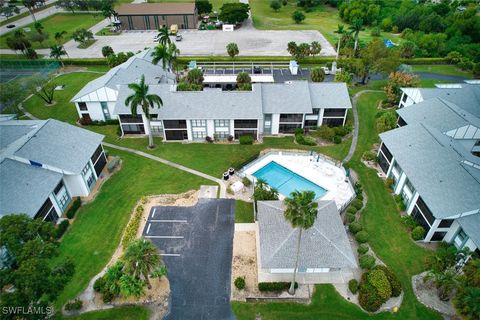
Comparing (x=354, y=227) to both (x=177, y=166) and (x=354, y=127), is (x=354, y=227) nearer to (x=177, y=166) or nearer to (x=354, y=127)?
(x=354, y=127)

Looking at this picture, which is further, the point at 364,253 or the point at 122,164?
the point at 122,164

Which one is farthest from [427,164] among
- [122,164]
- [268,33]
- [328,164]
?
[268,33]

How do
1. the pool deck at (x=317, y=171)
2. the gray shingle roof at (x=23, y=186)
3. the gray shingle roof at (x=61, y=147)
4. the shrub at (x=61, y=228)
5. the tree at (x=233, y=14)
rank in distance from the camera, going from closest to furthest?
the gray shingle roof at (x=23, y=186) → the shrub at (x=61, y=228) → the gray shingle roof at (x=61, y=147) → the pool deck at (x=317, y=171) → the tree at (x=233, y=14)

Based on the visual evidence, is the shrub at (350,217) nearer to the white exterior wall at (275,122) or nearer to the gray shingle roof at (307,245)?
the gray shingle roof at (307,245)

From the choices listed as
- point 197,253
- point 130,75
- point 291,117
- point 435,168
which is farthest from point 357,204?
point 130,75

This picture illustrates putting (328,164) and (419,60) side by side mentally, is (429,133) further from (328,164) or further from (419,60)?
(419,60)

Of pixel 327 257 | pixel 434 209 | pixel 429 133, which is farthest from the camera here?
pixel 429 133

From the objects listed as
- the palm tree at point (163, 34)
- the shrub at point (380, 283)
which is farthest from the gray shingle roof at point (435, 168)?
the palm tree at point (163, 34)
